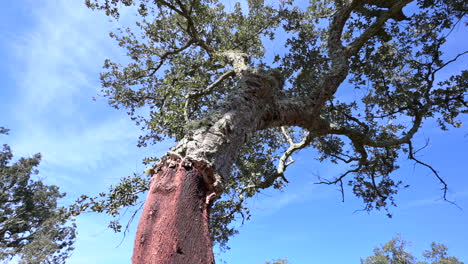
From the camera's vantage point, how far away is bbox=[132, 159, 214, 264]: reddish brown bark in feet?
5.87

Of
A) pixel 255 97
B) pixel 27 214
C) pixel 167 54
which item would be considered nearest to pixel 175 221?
pixel 255 97

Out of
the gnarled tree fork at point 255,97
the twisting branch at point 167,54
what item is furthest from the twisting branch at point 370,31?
the twisting branch at point 167,54

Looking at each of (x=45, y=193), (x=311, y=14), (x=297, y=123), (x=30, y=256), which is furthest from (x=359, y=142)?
(x=45, y=193)

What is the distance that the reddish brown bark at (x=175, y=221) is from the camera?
1.79 meters

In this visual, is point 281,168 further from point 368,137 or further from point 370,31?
point 370,31

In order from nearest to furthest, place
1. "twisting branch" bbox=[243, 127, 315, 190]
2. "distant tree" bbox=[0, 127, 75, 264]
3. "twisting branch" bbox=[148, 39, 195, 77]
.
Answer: "twisting branch" bbox=[243, 127, 315, 190], "twisting branch" bbox=[148, 39, 195, 77], "distant tree" bbox=[0, 127, 75, 264]

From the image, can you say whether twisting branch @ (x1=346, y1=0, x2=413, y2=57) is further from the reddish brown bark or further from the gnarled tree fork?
the reddish brown bark

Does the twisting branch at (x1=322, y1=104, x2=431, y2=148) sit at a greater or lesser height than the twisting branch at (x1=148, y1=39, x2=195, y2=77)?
lesser

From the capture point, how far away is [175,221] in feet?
6.26

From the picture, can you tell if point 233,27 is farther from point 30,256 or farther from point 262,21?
point 30,256

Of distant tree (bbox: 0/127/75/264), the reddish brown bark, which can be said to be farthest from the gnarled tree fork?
distant tree (bbox: 0/127/75/264)

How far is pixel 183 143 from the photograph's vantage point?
2602 millimetres

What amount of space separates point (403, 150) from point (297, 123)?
16.3 ft

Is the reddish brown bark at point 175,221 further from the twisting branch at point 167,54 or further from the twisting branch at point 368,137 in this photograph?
the twisting branch at point 167,54
